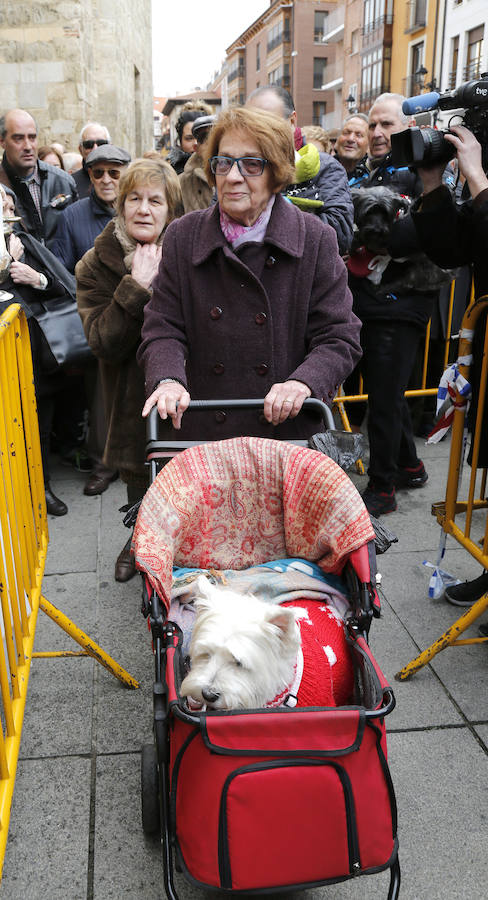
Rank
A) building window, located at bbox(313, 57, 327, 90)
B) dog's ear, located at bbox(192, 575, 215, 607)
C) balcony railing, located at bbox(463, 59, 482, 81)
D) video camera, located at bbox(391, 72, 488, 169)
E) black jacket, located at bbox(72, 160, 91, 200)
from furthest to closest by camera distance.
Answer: building window, located at bbox(313, 57, 327, 90)
balcony railing, located at bbox(463, 59, 482, 81)
black jacket, located at bbox(72, 160, 91, 200)
video camera, located at bbox(391, 72, 488, 169)
dog's ear, located at bbox(192, 575, 215, 607)

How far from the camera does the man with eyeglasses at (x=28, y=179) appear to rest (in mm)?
5793

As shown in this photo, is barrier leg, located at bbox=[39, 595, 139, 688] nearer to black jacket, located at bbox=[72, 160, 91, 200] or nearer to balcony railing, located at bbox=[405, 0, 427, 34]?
black jacket, located at bbox=[72, 160, 91, 200]

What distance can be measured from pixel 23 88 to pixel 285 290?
11845 millimetres

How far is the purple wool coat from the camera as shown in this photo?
8.86ft

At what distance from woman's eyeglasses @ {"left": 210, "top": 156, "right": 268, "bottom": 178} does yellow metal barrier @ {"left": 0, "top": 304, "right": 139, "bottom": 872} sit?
910 millimetres

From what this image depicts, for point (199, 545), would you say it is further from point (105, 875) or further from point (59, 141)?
point (59, 141)

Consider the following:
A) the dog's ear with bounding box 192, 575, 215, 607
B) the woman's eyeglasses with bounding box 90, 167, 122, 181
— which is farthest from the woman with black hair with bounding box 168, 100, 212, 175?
the dog's ear with bounding box 192, 575, 215, 607

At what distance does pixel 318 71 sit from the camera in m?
74.1

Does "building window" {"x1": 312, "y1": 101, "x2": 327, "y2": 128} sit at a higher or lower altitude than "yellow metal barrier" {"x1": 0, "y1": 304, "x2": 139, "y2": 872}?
higher

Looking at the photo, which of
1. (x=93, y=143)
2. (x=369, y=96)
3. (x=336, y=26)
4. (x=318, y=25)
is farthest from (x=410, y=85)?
(x=93, y=143)

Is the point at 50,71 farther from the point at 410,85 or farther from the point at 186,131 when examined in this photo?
the point at 410,85

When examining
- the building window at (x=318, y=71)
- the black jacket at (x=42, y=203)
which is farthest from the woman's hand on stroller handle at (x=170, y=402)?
the building window at (x=318, y=71)

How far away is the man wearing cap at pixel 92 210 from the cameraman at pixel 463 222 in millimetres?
2850

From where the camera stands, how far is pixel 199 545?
2406 millimetres
